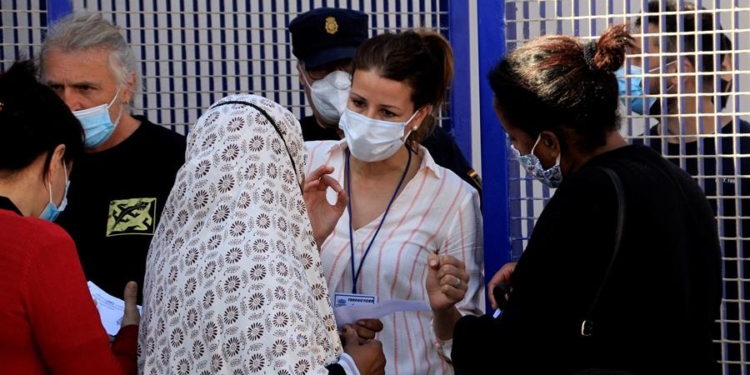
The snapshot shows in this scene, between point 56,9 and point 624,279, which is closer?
point 624,279

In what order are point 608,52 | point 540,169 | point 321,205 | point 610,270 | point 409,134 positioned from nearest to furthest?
point 610,270
point 608,52
point 540,169
point 321,205
point 409,134

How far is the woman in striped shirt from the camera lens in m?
3.15

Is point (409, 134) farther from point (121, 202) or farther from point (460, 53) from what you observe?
point (121, 202)

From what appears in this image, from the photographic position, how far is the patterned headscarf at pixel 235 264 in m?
2.23

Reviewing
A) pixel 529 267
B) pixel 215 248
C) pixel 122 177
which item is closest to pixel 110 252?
pixel 122 177

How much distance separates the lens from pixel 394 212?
3.24 m

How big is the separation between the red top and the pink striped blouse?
99cm

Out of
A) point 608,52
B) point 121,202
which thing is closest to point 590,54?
point 608,52

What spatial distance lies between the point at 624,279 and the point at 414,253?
3.06ft

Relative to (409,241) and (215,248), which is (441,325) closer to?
(409,241)

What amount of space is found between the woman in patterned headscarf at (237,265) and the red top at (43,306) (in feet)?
0.46

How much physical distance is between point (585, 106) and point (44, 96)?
124 cm

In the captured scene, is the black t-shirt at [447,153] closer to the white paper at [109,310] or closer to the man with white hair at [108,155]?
the man with white hair at [108,155]

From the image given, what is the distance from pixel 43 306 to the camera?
2236 millimetres
